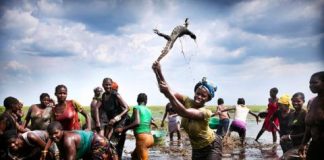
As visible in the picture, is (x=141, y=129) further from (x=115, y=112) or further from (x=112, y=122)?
(x=115, y=112)

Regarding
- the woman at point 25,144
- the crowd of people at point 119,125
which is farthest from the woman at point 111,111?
the woman at point 25,144

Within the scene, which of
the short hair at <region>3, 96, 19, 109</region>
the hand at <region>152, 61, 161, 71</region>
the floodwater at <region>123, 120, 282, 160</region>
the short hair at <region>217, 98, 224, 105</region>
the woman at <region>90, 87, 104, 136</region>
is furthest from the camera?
the short hair at <region>217, 98, 224, 105</region>

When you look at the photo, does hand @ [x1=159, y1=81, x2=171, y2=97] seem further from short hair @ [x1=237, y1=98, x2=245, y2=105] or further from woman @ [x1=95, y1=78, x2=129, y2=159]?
short hair @ [x1=237, y1=98, x2=245, y2=105]

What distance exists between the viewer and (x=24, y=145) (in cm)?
609

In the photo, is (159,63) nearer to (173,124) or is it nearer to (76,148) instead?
(76,148)

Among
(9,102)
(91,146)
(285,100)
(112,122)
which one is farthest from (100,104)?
(285,100)

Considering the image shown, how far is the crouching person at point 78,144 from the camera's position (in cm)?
516

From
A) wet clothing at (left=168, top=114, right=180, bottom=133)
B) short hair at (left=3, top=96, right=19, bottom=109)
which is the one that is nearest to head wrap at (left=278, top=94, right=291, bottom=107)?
short hair at (left=3, top=96, right=19, bottom=109)

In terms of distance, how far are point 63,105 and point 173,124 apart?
7.22 m

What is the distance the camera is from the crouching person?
5164mm

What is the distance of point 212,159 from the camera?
4391mm

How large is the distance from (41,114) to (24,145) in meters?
1.81

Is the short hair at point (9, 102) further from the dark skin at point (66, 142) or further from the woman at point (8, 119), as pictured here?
the dark skin at point (66, 142)

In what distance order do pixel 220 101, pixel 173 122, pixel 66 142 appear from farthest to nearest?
pixel 173 122 → pixel 220 101 → pixel 66 142
